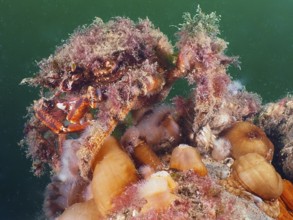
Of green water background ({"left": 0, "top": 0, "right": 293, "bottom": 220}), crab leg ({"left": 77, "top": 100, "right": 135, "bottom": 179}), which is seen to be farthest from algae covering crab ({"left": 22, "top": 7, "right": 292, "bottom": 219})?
green water background ({"left": 0, "top": 0, "right": 293, "bottom": 220})

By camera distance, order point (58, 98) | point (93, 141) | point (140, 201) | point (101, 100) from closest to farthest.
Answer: point (140, 201)
point (93, 141)
point (101, 100)
point (58, 98)

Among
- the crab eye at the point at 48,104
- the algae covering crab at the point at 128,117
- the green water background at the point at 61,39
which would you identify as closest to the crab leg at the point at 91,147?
the algae covering crab at the point at 128,117

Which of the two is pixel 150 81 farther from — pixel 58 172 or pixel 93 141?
pixel 58 172

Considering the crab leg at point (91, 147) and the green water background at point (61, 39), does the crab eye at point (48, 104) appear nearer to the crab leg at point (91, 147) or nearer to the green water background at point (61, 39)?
the crab leg at point (91, 147)

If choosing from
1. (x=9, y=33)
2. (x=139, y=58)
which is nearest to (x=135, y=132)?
(x=139, y=58)

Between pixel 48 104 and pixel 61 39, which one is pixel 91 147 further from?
pixel 61 39

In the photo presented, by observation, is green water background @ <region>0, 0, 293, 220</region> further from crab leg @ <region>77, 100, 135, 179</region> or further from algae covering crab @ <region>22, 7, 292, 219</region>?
crab leg @ <region>77, 100, 135, 179</region>

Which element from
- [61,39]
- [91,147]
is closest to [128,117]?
[91,147]
